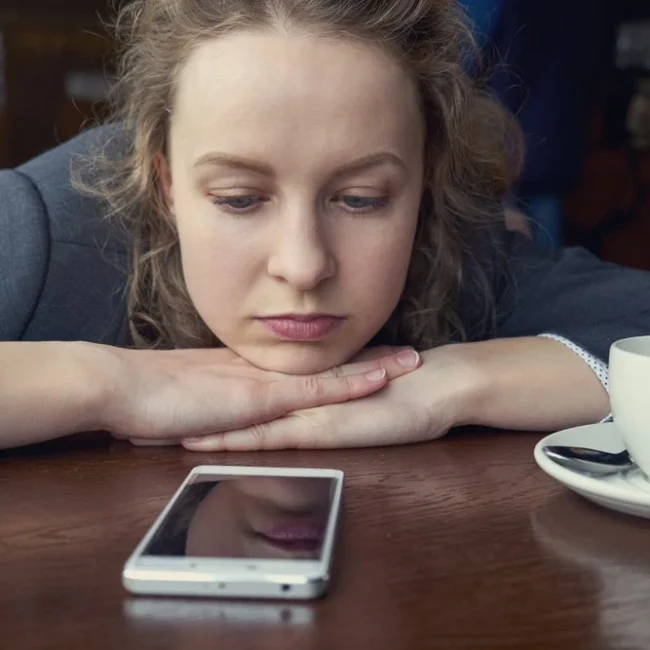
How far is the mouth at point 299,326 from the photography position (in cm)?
81

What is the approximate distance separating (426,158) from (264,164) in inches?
10.0

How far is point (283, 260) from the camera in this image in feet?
2.49

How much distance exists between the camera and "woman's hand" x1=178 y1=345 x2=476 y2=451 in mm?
742

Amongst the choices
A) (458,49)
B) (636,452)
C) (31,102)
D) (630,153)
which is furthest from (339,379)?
(630,153)

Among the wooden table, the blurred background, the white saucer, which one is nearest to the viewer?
the wooden table

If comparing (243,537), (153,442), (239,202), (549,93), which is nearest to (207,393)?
(153,442)

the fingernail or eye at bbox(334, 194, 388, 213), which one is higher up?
eye at bbox(334, 194, 388, 213)

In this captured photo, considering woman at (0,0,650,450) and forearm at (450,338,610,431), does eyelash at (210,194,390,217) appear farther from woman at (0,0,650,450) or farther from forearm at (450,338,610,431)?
forearm at (450,338,610,431)

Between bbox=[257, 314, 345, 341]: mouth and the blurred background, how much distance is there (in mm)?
481

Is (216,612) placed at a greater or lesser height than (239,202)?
lesser

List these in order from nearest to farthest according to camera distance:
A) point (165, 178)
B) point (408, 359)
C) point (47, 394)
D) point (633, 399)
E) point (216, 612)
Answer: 1. point (216, 612)
2. point (633, 399)
3. point (47, 394)
4. point (408, 359)
5. point (165, 178)

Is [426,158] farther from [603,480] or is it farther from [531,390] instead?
[603,480]

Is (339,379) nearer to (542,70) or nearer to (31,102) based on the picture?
(542,70)

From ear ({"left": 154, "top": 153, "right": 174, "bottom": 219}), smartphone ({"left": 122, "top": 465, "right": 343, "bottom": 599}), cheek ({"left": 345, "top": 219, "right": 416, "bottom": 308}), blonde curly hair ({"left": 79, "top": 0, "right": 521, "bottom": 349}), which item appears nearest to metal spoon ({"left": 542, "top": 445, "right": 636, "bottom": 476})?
smartphone ({"left": 122, "top": 465, "right": 343, "bottom": 599})
